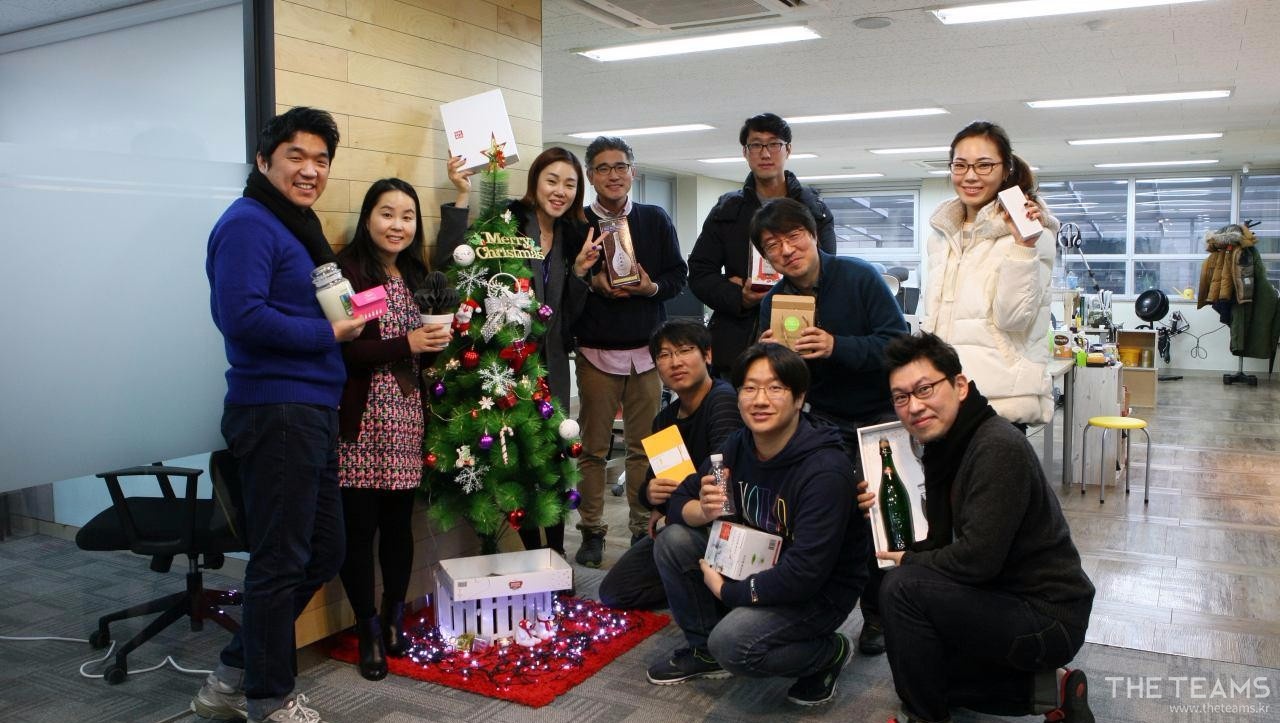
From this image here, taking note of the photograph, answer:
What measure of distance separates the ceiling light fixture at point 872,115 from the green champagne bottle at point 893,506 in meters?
5.90

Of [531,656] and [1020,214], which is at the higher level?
[1020,214]

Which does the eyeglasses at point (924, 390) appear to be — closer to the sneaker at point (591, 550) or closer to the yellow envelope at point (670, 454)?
the yellow envelope at point (670, 454)

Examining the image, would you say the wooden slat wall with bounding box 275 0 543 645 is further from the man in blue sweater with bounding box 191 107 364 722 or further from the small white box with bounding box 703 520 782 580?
the small white box with bounding box 703 520 782 580

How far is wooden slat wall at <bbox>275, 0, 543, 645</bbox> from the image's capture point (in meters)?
2.93

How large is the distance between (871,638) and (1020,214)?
1.37 m

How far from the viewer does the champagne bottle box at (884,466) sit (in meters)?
2.43

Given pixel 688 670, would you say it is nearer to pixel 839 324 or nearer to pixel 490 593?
pixel 490 593

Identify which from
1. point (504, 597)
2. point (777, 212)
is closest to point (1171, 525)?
point (777, 212)

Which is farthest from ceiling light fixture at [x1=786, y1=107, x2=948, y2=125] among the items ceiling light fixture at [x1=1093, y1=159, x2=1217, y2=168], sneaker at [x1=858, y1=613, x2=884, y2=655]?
ceiling light fixture at [x1=1093, y1=159, x2=1217, y2=168]

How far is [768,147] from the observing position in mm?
3471

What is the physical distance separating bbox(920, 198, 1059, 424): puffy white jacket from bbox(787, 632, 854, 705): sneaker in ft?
2.58

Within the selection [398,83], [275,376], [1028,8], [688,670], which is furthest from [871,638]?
[1028,8]

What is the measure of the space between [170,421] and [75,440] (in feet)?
0.89

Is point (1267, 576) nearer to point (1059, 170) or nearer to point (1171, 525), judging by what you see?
point (1171, 525)
